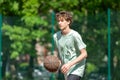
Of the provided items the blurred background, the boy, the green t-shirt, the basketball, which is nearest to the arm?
the boy

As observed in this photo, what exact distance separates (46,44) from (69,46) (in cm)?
619

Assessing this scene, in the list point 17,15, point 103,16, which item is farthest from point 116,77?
point 17,15

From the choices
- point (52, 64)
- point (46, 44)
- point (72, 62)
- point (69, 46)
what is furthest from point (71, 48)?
point (46, 44)

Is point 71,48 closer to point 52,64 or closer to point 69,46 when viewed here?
point 69,46

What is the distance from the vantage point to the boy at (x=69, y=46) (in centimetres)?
859

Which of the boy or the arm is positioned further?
the boy

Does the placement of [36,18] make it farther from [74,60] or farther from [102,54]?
[74,60]

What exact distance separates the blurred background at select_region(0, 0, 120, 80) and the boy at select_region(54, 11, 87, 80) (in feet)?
19.3

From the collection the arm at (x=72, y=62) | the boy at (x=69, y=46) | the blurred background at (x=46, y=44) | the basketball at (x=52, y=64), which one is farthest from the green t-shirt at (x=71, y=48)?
the blurred background at (x=46, y=44)

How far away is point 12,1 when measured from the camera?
15945mm

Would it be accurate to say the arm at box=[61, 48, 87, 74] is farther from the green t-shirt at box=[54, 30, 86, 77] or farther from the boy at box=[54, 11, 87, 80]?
the green t-shirt at box=[54, 30, 86, 77]

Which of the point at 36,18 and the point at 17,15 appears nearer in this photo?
the point at 36,18

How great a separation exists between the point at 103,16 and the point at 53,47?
1698 millimetres

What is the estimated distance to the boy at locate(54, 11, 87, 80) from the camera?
8586 millimetres
